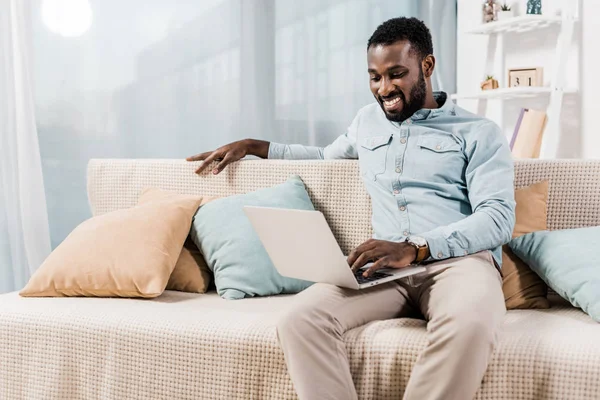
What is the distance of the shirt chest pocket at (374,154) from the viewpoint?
1.95 m

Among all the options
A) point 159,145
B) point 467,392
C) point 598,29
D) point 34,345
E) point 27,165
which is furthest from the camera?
point 598,29

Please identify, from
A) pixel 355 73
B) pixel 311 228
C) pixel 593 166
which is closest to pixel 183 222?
pixel 311 228

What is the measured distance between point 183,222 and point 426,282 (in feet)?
2.53

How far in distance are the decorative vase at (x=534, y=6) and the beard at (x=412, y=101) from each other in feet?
6.07

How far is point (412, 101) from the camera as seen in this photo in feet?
6.28

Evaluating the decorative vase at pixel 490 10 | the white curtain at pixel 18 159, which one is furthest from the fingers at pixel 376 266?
the decorative vase at pixel 490 10

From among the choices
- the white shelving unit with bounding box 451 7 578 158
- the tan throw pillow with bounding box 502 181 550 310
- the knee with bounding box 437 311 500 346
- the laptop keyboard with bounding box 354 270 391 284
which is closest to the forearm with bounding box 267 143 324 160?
the tan throw pillow with bounding box 502 181 550 310

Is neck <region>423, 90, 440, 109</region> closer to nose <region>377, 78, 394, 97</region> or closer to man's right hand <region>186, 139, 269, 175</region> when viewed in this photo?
nose <region>377, 78, 394, 97</region>

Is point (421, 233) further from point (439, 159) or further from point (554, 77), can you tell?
point (554, 77)

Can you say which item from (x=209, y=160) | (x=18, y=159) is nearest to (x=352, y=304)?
(x=209, y=160)

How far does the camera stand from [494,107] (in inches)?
158

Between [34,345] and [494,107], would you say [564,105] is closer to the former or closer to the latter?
[494,107]

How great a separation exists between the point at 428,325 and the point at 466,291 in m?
0.12

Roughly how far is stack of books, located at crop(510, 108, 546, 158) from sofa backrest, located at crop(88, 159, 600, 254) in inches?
57.0
